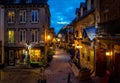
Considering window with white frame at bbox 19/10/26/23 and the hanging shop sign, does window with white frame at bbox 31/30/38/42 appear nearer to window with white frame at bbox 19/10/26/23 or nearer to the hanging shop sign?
window with white frame at bbox 19/10/26/23

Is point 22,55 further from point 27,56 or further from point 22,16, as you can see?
point 22,16

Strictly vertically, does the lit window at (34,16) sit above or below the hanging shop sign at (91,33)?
above

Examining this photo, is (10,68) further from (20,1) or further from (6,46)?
(20,1)

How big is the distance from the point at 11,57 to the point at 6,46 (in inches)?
78.7

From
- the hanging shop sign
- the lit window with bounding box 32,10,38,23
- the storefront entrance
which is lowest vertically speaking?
the storefront entrance

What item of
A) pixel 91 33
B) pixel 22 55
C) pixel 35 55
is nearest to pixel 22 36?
pixel 22 55

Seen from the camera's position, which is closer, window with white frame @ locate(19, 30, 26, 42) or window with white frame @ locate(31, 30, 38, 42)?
window with white frame @ locate(31, 30, 38, 42)

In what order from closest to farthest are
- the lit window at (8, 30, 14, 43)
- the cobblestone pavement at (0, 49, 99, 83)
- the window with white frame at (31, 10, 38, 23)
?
the cobblestone pavement at (0, 49, 99, 83)
the window with white frame at (31, 10, 38, 23)
the lit window at (8, 30, 14, 43)

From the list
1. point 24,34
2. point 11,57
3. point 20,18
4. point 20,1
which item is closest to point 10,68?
point 11,57

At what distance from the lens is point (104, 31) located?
19.3 metres

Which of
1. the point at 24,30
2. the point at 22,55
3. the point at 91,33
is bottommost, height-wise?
the point at 22,55

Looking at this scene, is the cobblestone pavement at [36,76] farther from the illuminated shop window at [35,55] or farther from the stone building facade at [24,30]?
the stone building facade at [24,30]

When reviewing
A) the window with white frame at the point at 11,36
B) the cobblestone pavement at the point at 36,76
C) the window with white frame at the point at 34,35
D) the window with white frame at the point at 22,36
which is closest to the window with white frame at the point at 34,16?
the window with white frame at the point at 34,35

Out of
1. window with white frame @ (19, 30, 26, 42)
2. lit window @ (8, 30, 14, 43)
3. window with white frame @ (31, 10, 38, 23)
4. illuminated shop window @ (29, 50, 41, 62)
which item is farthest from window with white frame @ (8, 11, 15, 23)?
illuminated shop window @ (29, 50, 41, 62)
